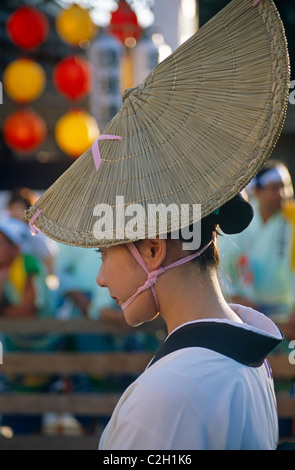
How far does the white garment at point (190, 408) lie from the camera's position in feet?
3.75

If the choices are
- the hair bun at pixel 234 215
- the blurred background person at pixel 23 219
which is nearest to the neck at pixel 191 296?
the hair bun at pixel 234 215

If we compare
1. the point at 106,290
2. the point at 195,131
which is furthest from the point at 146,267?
the point at 106,290

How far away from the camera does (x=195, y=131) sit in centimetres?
135

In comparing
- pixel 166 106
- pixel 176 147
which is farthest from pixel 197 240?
pixel 166 106

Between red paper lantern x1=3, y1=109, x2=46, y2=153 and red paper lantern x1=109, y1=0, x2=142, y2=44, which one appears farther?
red paper lantern x1=3, y1=109, x2=46, y2=153

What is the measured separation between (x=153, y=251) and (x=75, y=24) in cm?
520

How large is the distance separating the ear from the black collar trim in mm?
160

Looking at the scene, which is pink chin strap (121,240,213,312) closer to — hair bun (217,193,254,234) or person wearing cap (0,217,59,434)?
hair bun (217,193,254,234)

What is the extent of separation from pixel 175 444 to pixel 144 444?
0.20 feet

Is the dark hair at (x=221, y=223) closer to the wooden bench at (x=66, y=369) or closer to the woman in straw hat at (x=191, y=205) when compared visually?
the woman in straw hat at (x=191, y=205)

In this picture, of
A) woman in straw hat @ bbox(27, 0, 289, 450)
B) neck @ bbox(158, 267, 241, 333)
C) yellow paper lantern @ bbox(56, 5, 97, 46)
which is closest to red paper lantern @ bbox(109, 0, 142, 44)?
yellow paper lantern @ bbox(56, 5, 97, 46)

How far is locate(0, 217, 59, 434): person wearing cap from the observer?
4133 mm

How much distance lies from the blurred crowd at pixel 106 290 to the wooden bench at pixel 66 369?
15 centimetres
